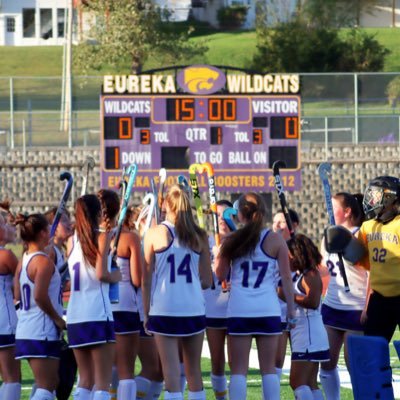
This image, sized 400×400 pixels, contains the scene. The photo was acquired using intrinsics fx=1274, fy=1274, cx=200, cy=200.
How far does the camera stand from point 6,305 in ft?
29.9

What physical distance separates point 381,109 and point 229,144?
12.2 meters

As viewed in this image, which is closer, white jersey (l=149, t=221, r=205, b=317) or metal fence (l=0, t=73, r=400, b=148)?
white jersey (l=149, t=221, r=205, b=317)

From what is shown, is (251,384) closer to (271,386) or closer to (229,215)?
(229,215)

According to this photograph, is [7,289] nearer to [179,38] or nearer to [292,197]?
[292,197]

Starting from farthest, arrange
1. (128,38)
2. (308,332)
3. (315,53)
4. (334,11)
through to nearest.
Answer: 1. (334,11)
2. (315,53)
3. (128,38)
4. (308,332)

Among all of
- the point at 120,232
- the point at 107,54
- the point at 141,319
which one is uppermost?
the point at 107,54

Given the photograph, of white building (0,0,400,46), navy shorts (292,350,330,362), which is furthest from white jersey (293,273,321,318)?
white building (0,0,400,46)

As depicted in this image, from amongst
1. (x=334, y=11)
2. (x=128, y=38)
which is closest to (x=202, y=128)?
(x=128, y=38)

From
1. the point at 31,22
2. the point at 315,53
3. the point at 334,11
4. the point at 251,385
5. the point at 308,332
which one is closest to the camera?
the point at 308,332

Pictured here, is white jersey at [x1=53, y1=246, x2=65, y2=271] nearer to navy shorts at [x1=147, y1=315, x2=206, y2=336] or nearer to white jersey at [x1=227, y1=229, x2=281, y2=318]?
navy shorts at [x1=147, y1=315, x2=206, y2=336]

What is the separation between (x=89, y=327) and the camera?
8.59 metres

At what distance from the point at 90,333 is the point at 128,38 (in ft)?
128

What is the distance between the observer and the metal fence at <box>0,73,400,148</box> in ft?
101

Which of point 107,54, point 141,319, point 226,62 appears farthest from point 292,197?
point 226,62
